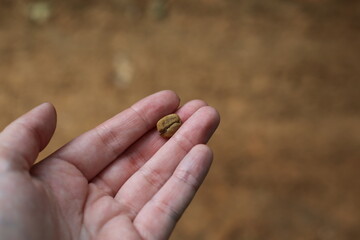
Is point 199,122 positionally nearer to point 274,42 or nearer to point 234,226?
point 234,226

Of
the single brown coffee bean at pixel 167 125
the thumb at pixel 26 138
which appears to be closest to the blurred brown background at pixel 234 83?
the single brown coffee bean at pixel 167 125

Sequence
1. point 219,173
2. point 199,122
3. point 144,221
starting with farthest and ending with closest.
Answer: point 219,173 < point 199,122 < point 144,221

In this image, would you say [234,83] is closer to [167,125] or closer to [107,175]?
[167,125]

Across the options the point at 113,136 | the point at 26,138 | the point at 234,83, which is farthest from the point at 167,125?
the point at 234,83

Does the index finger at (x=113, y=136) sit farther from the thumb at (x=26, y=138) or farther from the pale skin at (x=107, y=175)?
the thumb at (x=26, y=138)

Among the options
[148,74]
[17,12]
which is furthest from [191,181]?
[17,12]

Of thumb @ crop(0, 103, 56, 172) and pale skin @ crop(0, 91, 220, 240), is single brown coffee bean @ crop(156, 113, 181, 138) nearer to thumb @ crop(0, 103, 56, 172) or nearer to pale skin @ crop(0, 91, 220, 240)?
pale skin @ crop(0, 91, 220, 240)
